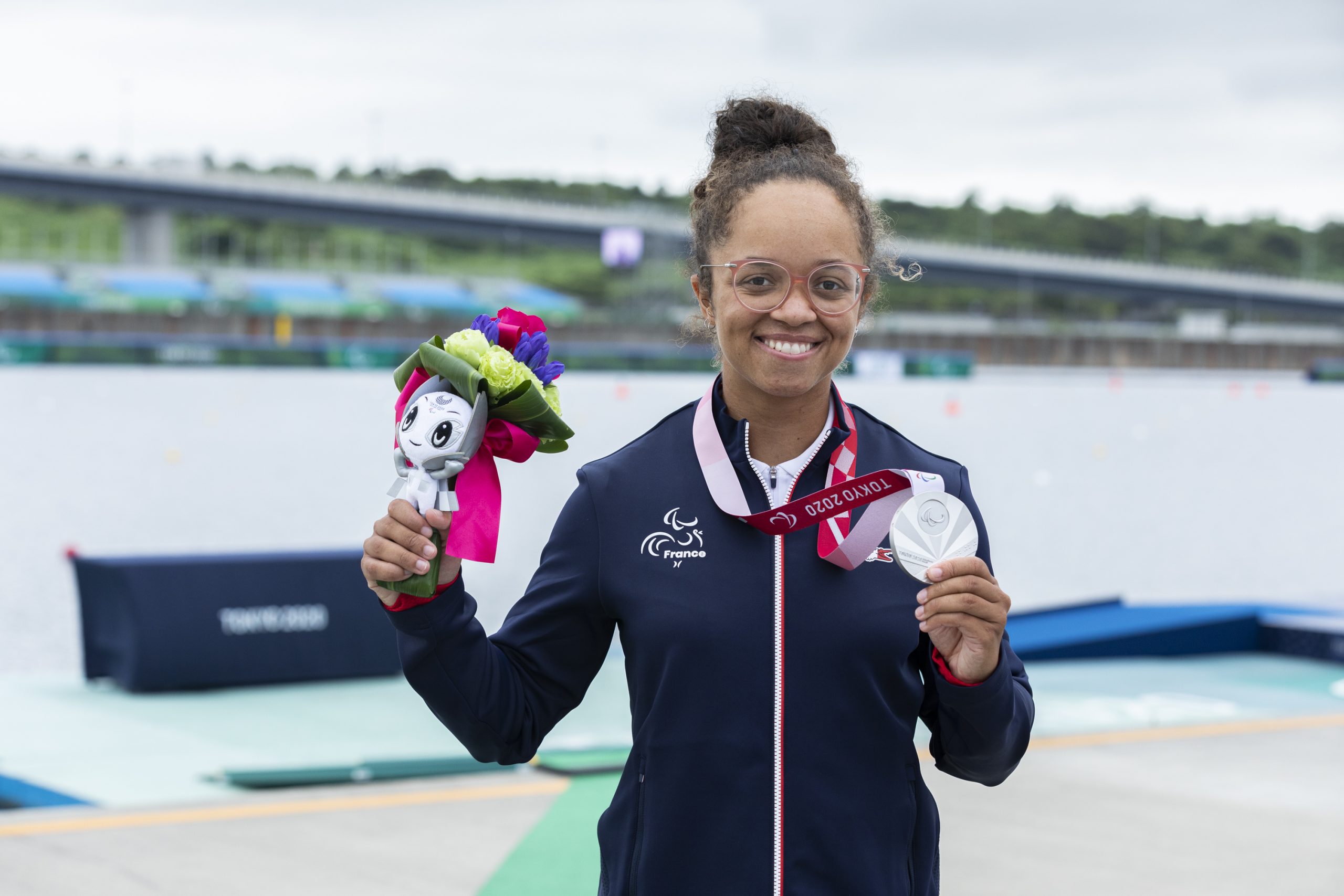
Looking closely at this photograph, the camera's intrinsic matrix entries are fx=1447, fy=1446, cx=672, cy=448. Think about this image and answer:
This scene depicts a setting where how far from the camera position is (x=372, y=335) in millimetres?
67438

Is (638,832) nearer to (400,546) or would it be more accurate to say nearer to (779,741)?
(779,741)

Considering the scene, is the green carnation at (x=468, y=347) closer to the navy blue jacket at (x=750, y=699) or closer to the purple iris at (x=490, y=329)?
the purple iris at (x=490, y=329)

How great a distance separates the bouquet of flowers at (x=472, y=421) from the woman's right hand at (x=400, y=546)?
2 cm

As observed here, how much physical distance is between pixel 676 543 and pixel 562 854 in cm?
304

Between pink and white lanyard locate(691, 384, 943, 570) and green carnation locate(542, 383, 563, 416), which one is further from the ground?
green carnation locate(542, 383, 563, 416)

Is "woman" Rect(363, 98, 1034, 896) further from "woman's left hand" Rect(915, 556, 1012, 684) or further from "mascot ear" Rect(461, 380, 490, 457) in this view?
"mascot ear" Rect(461, 380, 490, 457)

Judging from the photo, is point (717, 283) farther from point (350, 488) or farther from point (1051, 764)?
point (350, 488)

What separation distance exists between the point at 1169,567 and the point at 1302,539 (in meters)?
4.63

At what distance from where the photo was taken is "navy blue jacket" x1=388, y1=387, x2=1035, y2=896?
5.73 feet

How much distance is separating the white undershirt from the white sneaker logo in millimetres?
116

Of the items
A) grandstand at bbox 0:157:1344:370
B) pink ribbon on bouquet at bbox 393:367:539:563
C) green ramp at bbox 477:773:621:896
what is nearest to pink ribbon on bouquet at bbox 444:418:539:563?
pink ribbon on bouquet at bbox 393:367:539:563

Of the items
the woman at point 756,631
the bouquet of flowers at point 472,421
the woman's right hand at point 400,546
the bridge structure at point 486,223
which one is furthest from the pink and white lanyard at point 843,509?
the bridge structure at point 486,223

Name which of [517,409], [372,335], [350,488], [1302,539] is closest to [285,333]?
[372,335]

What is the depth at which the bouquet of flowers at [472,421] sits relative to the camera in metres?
1.75
